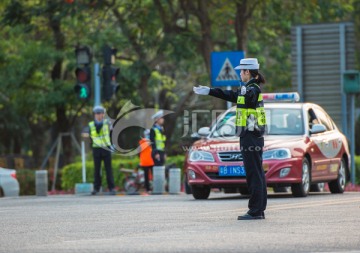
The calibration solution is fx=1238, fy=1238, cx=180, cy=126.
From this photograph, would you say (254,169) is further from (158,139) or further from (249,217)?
(158,139)

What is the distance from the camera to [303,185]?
20812 millimetres

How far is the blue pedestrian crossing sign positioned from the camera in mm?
26141

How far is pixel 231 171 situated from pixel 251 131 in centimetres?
586

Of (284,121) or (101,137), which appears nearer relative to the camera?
(284,121)

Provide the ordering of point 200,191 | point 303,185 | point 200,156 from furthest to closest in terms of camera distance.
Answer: point 200,191 < point 303,185 < point 200,156

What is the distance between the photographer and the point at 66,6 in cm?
3173

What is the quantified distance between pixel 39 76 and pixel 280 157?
2332 centimetres

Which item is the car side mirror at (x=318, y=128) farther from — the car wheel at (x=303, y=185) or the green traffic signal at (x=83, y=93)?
the green traffic signal at (x=83, y=93)

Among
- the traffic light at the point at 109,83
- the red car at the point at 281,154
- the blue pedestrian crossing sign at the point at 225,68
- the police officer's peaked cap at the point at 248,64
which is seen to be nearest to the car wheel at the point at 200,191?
the red car at the point at 281,154

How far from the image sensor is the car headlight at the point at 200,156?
807 inches

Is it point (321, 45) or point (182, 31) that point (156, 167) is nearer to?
point (321, 45)

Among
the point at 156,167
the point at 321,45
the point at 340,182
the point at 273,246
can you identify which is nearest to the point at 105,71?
the point at 156,167

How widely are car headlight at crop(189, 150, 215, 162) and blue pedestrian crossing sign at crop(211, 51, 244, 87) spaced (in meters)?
5.45

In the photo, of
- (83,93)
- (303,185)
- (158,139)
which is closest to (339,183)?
(303,185)
